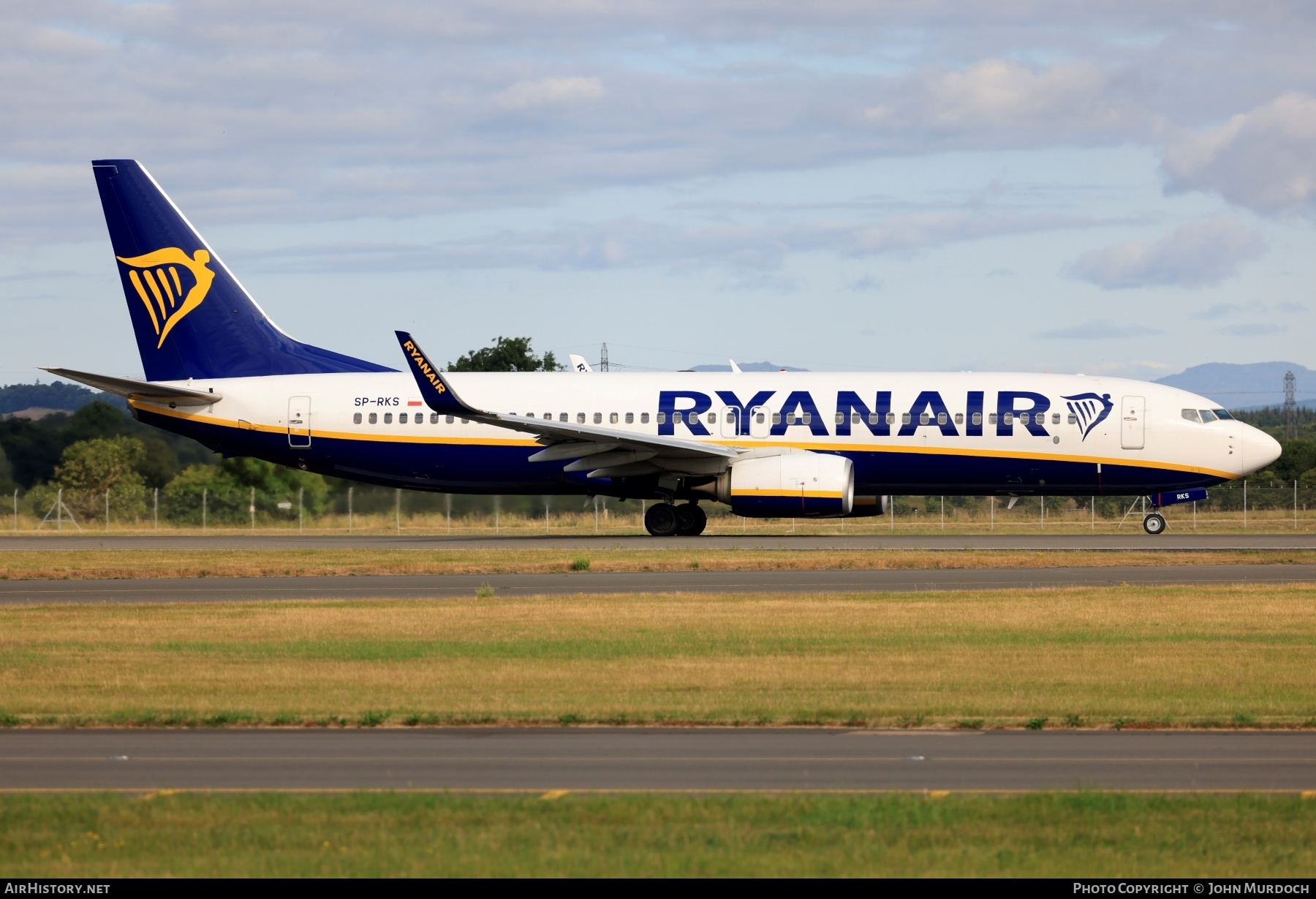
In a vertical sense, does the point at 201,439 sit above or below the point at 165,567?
above

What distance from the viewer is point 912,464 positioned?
38.3 meters

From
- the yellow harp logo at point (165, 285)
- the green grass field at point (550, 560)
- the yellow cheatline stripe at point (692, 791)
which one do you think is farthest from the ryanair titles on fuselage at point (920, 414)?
the yellow cheatline stripe at point (692, 791)

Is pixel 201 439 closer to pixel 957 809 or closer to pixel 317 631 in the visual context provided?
pixel 317 631

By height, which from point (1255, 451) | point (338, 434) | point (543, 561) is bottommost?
point (543, 561)

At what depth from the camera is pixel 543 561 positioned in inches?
1272

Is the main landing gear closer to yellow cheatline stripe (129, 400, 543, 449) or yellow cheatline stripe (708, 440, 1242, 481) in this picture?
yellow cheatline stripe (129, 400, 543, 449)

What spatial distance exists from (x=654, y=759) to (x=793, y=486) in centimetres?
2531

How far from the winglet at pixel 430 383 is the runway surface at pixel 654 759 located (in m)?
23.3

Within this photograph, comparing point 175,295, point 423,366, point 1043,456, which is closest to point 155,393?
point 175,295

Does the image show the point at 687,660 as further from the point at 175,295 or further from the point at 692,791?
the point at 175,295

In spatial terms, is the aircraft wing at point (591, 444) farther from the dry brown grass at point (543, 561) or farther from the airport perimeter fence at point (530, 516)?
the airport perimeter fence at point (530, 516)

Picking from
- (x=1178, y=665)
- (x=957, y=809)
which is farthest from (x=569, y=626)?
(x=957, y=809)

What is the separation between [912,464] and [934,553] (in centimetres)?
570

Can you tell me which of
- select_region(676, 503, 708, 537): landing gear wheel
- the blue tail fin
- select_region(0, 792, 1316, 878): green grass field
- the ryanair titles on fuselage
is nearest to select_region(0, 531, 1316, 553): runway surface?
select_region(676, 503, 708, 537): landing gear wheel
